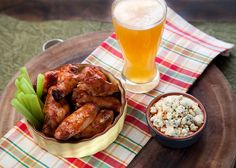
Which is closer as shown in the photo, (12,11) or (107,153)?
(107,153)

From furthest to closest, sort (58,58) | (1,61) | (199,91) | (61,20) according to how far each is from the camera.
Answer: (61,20) < (1,61) < (58,58) < (199,91)

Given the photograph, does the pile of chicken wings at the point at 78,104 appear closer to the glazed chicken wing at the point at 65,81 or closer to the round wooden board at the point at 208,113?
the glazed chicken wing at the point at 65,81

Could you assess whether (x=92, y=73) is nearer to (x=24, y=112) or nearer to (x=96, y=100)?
(x=96, y=100)

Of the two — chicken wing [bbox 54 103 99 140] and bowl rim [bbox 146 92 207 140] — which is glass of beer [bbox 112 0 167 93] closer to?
bowl rim [bbox 146 92 207 140]

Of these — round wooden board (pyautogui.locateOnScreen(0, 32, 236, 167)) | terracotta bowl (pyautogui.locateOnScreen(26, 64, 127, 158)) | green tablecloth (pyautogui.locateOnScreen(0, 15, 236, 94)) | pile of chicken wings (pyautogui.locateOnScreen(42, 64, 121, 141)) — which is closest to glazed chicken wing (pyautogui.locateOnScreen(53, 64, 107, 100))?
pile of chicken wings (pyautogui.locateOnScreen(42, 64, 121, 141))

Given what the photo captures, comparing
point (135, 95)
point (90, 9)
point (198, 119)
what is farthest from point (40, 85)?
point (90, 9)

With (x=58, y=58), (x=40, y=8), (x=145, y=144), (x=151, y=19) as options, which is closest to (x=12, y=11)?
(x=40, y=8)

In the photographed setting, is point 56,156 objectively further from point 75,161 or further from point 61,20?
point 61,20
